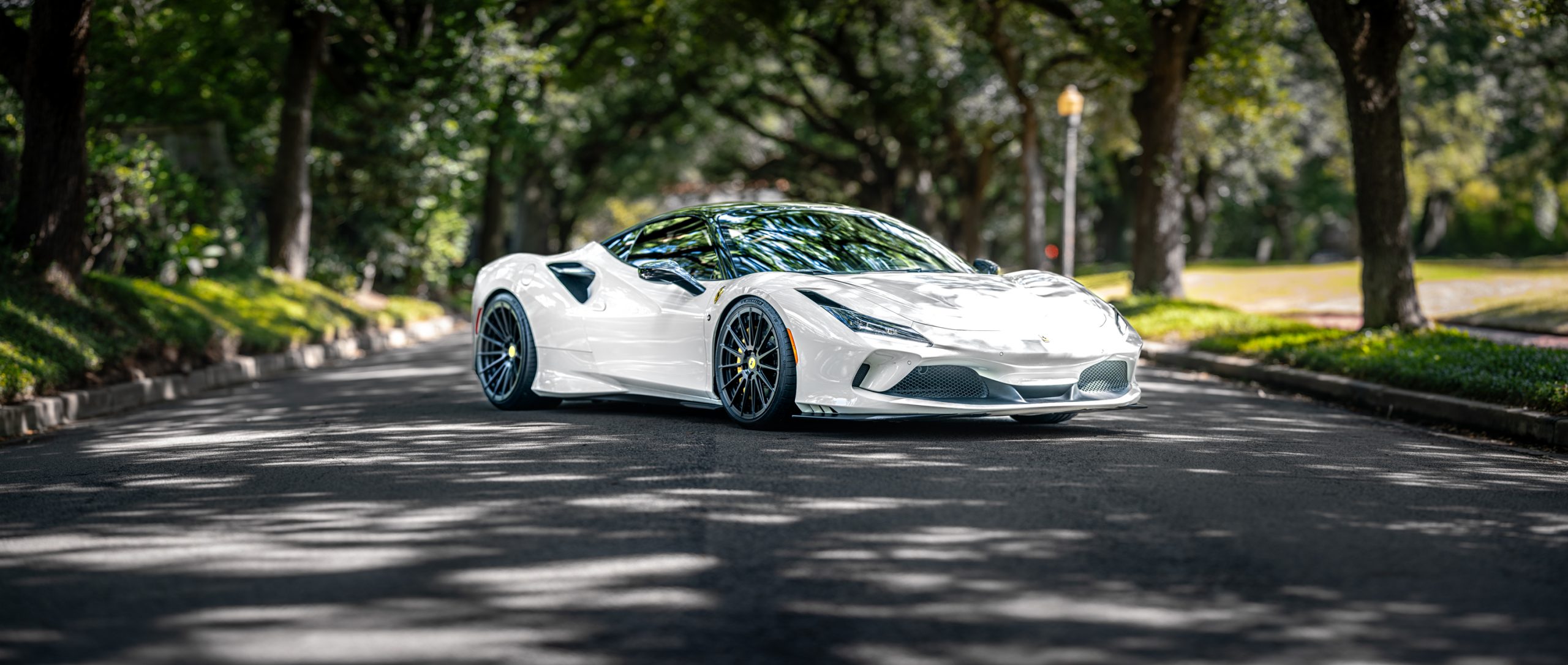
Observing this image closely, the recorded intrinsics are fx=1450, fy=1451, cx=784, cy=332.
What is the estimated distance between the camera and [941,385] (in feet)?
23.0

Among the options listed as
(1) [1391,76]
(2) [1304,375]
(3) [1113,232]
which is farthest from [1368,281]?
(3) [1113,232]

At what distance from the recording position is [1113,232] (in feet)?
176

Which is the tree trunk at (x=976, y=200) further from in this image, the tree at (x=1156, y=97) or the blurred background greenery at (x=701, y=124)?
the tree at (x=1156, y=97)

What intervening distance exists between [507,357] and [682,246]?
1572 millimetres

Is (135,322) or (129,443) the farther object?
(135,322)

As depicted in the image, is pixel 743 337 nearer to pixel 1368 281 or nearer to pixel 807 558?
pixel 807 558

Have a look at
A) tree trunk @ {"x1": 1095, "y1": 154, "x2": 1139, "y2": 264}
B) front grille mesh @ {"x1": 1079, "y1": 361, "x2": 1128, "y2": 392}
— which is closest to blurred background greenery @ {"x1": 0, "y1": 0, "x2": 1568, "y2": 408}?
tree trunk @ {"x1": 1095, "y1": 154, "x2": 1139, "y2": 264}

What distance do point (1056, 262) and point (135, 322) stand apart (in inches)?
2118

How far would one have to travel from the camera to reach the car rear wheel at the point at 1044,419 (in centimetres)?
808

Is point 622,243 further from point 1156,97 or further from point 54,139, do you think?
point 1156,97

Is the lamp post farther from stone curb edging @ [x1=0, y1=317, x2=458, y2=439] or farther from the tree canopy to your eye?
stone curb edging @ [x1=0, y1=317, x2=458, y2=439]

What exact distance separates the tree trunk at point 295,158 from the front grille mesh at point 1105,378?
1466 centimetres

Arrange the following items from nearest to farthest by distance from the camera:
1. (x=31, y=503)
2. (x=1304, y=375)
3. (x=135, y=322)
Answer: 1. (x=31, y=503)
2. (x=1304, y=375)
3. (x=135, y=322)

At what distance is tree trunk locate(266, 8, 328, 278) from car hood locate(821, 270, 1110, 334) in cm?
1387
